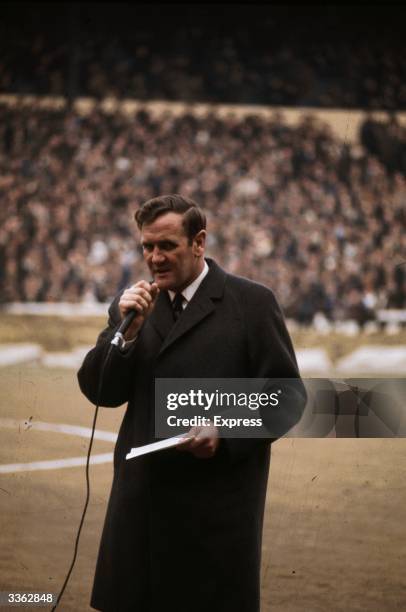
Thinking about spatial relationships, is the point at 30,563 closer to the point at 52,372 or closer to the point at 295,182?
the point at 52,372

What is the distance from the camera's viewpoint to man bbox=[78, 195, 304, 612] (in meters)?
2.60

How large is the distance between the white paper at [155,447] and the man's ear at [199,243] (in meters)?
0.55

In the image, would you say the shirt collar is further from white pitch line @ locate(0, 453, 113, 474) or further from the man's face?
white pitch line @ locate(0, 453, 113, 474)

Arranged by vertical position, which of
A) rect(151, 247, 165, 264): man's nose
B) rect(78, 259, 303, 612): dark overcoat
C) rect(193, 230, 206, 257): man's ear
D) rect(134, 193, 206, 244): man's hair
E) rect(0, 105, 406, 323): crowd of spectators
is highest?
rect(0, 105, 406, 323): crowd of spectators

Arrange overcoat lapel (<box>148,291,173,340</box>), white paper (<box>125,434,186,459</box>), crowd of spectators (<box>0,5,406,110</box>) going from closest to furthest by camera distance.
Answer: white paper (<box>125,434,186,459</box>) → overcoat lapel (<box>148,291,173,340</box>) → crowd of spectators (<box>0,5,406,110</box>)

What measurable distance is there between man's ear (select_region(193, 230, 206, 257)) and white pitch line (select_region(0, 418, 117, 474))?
3.01m

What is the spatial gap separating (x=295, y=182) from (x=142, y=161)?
144 inches

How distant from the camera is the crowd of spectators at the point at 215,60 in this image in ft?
67.1

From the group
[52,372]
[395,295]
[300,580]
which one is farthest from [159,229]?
[395,295]

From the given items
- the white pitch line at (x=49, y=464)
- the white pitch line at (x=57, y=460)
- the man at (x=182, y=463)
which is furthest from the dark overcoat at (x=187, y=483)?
the white pitch line at (x=49, y=464)

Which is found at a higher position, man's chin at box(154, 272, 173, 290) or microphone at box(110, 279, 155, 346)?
man's chin at box(154, 272, 173, 290)

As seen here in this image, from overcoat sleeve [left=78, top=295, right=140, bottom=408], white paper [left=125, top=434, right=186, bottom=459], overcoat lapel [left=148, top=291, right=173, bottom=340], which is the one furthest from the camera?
overcoat lapel [left=148, top=291, right=173, bottom=340]

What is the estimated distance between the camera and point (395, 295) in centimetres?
1719

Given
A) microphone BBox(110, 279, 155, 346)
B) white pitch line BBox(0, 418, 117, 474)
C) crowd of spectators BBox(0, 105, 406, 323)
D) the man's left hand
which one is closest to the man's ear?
microphone BBox(110, 279, 155, 346)
